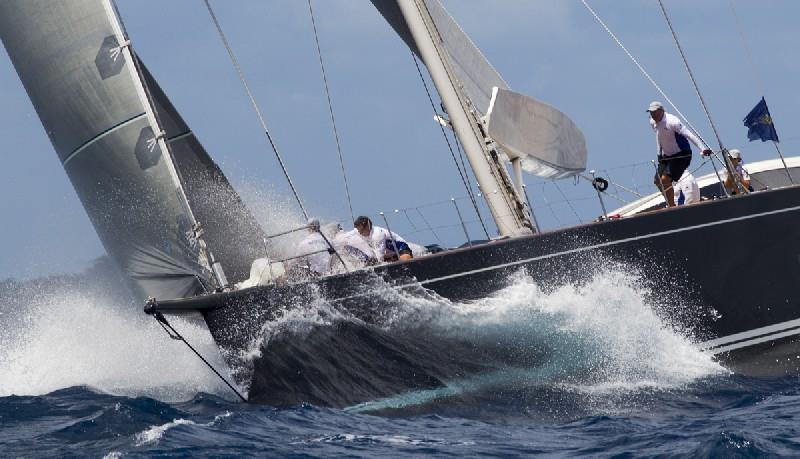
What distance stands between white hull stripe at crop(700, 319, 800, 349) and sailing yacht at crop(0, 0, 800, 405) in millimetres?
17

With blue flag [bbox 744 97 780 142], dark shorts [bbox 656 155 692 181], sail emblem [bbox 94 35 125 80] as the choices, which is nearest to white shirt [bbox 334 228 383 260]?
sail emblem [bbox 94 35 125 80]

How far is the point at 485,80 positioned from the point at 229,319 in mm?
4391

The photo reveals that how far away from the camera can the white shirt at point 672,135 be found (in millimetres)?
12906

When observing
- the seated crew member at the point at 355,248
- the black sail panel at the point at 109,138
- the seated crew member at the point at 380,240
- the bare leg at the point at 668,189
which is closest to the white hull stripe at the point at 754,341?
the bare leg at the point at 668,189

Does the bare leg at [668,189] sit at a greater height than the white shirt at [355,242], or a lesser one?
lesser

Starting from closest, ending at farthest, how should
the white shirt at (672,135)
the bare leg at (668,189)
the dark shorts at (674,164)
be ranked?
the bare leg at (668,189)
the white shirt at (672,135)
the dark shorts at (674,164)

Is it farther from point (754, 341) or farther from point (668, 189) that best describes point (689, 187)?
point (754, 341)

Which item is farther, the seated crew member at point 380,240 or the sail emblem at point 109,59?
the sail emblem at point 109,59

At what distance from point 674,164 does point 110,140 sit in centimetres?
544

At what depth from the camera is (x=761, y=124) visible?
14.1 m

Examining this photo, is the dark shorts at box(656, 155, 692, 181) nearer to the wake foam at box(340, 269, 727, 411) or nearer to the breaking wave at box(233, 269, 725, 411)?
the wake foam at box(340, 269, 727, 411)

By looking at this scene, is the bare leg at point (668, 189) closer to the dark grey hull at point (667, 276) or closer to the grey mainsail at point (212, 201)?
the dark grey hull at point (667, 276)

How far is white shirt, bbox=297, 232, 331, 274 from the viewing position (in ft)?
36.7

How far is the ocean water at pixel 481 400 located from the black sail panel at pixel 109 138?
0.66 m
